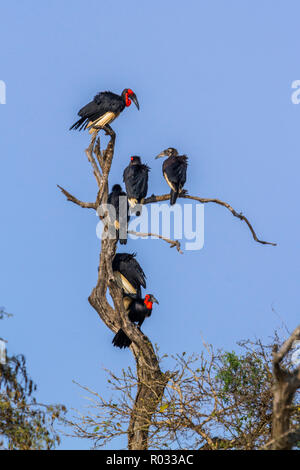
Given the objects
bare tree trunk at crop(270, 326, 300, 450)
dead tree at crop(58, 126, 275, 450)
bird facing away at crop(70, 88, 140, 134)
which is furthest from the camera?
bird facing away at crop(70, 88, 140, 134)

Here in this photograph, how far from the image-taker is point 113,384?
11422 mm

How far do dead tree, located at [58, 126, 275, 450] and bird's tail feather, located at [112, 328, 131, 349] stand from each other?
10 centimetres

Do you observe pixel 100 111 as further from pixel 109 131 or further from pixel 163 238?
pixel 163 238

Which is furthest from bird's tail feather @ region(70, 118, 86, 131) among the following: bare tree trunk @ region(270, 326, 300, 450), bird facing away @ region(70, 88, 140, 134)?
bare tree trunk @ region(270, 326, 300, 450)

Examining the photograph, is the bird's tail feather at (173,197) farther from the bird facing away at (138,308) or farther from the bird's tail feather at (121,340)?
the bird's tail feather at (121,340)

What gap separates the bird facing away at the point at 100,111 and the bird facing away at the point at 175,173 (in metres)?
1.25

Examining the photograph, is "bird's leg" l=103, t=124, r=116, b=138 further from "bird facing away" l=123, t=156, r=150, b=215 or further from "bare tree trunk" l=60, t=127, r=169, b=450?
"bird facing away" l=123, t=156, r=150, b=215

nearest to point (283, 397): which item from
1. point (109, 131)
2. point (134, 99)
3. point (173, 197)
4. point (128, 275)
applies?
point (128, 275)

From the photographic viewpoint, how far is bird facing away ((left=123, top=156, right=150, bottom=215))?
1314 centimetres

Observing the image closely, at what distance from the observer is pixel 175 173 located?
13.4 metres
